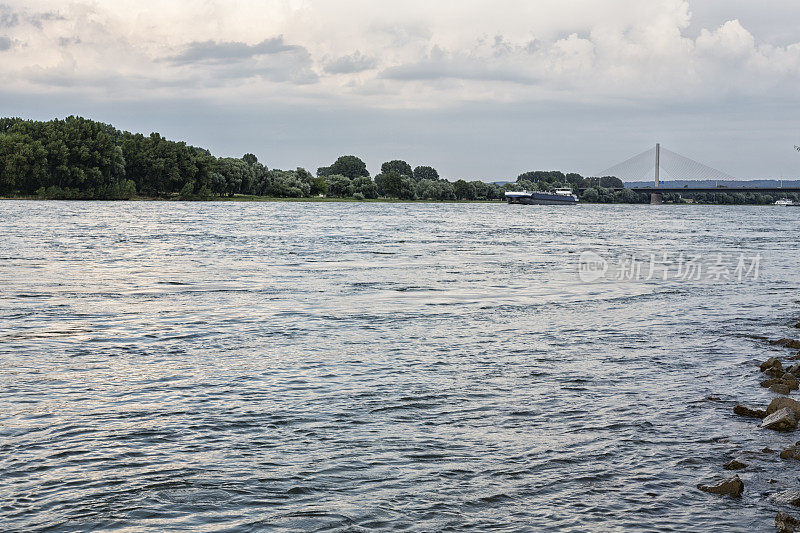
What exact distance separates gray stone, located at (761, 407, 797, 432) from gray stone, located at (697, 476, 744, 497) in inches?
106

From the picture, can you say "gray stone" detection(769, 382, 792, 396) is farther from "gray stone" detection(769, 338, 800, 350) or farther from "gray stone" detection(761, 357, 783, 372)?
"gray stone" detection(769, 338, 800, 350)

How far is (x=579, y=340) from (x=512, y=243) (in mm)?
40863

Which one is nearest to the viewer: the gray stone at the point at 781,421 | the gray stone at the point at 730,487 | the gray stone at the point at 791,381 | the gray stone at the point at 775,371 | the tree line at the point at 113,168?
the gray stone at the point at 730,487

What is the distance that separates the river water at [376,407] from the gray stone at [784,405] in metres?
0.42

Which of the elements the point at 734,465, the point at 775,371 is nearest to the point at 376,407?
the point at 734,465

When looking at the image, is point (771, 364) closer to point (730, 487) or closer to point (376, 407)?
point (730, 487)

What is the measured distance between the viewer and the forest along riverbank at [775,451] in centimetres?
827

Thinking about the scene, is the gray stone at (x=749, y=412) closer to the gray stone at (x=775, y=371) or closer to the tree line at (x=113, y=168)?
the gray stone at (x=775, y=371)

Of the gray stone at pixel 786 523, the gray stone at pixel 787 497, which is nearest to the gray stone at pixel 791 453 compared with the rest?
the gray stone at pixel 787 497

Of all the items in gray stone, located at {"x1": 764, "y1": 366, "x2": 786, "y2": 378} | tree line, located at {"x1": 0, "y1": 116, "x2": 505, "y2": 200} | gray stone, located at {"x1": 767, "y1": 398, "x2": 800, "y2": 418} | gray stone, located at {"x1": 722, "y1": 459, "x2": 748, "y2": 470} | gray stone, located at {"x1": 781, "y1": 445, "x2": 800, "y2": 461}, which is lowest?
gray stone, located at {"x1": 722, "y1": 459, "x2": 748, "y2": 470}

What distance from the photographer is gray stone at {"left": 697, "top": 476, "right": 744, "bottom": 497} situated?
28.1 ft

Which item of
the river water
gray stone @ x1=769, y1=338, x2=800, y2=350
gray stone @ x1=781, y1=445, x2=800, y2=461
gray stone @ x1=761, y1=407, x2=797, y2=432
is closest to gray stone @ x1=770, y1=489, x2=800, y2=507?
the river water

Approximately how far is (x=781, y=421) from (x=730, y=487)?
2.91 meters

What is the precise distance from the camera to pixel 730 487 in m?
8.60
